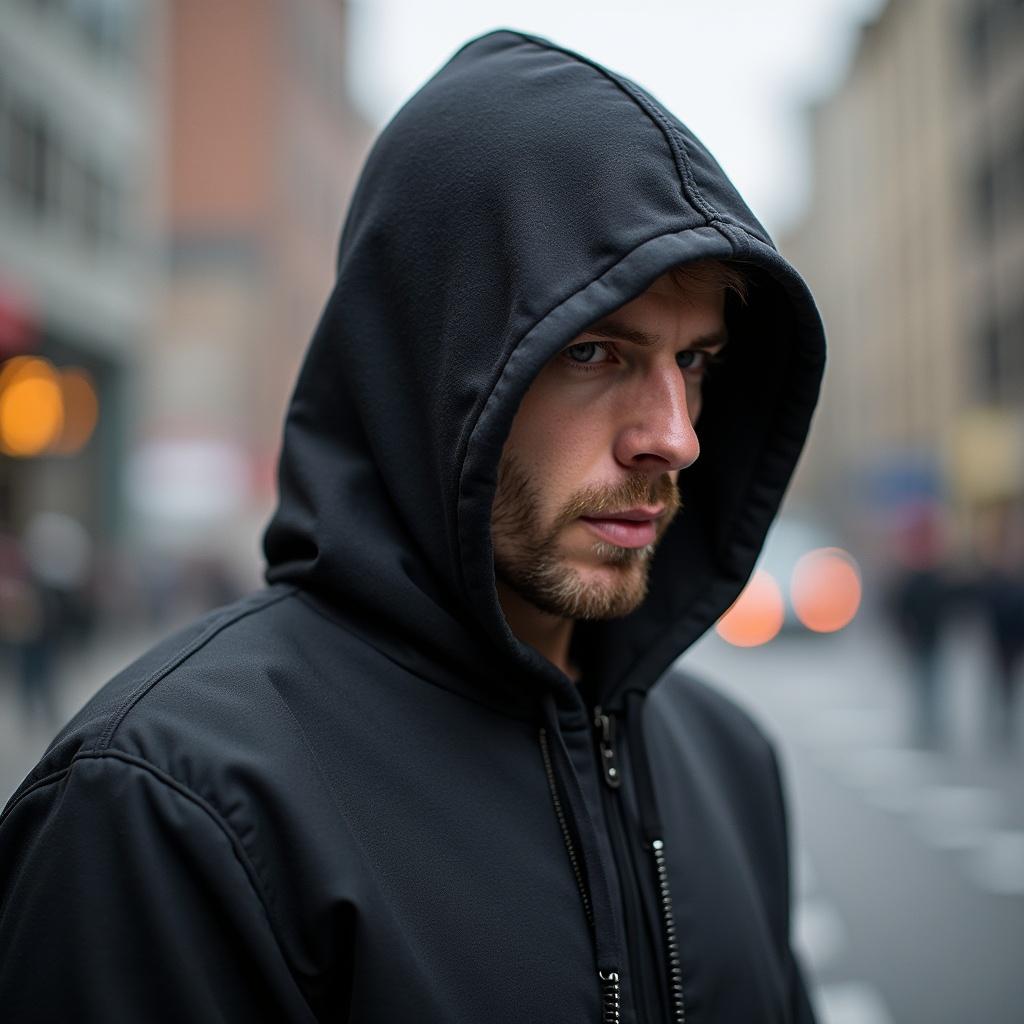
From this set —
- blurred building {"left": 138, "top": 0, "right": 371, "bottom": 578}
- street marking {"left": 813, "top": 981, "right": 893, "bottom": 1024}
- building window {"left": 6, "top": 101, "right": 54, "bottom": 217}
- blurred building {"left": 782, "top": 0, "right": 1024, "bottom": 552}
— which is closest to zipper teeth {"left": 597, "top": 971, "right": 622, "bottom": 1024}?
street marking {"left": 813, "top": 981, "right": 893, "bottom": 1024}

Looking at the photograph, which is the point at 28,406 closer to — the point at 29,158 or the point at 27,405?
the point at 27,405

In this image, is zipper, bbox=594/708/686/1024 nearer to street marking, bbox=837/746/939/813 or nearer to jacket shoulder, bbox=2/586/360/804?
jacket shoulder, bbox=2/586/360/804

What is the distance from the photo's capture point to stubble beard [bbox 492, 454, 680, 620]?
1.84m

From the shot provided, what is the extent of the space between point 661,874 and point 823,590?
2081 centimetres

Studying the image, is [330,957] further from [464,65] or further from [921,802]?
[921,802]

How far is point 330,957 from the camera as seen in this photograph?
1.45 meters

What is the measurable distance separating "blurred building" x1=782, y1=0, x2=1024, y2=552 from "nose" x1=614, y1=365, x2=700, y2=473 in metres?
A: 28.4

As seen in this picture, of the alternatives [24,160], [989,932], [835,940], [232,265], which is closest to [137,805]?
[835,940]

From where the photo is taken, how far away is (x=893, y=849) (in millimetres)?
8156

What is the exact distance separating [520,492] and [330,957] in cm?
73

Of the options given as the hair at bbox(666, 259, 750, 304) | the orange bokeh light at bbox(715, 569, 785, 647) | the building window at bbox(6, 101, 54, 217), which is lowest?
the orange bokeh light at bbox(715, 569, 785, 647)

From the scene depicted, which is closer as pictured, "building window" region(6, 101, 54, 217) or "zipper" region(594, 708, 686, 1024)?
"zipper" region(594, 708, 686, 1024)

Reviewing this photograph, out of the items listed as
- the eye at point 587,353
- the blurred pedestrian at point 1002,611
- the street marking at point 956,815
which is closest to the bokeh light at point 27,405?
the blurred pedestrian at point 1002,611

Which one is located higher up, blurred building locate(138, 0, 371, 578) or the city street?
blurred building locate(138, 0, 371, 578)
